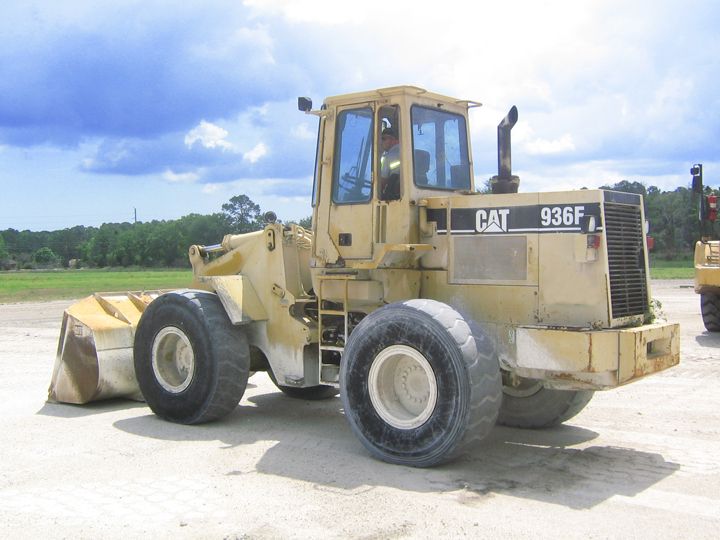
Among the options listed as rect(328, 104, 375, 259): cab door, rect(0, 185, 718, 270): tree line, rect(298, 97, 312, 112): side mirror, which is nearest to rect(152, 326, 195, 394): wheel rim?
rect(328, 104, 375, 259): cab door

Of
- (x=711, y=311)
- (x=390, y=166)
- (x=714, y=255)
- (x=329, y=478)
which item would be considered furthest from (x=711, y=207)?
(x=329, y=478)

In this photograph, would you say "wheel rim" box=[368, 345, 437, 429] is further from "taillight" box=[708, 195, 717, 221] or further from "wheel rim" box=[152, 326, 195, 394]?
"taillight" box=[708, 195, 717, 221]

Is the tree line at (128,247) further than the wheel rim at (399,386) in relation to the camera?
Yes

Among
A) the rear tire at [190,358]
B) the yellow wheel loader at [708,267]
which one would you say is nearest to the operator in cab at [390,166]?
the rear tire at [190,358]

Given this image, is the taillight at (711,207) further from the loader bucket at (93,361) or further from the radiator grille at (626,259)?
the loader bucket at (93,361)

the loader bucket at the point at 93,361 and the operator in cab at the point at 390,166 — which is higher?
the operator in cab at the point at 390,166

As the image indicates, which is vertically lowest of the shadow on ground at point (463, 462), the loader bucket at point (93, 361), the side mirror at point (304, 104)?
the shadow on ground at point (463, 462)

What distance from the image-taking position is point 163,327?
8.54 m

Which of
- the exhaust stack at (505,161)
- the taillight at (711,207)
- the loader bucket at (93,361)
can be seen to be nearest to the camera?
the exhaust stack at (505,161)

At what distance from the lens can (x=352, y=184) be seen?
25.3ft

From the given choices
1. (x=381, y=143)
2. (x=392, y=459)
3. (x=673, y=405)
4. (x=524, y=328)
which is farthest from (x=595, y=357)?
(x=673, y=405)

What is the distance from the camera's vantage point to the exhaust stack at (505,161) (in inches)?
287

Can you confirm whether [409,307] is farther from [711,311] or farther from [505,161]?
[711,311]

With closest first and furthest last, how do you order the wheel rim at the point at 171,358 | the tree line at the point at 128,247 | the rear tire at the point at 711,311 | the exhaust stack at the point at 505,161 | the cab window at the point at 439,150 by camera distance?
the exhaust stack at the point at 505,161 → the cab window at the point at 439,150 → the wheel rim at the point at 171,358 → the rear tire at the point at 711,311 → the tree line at the point at 128,247
